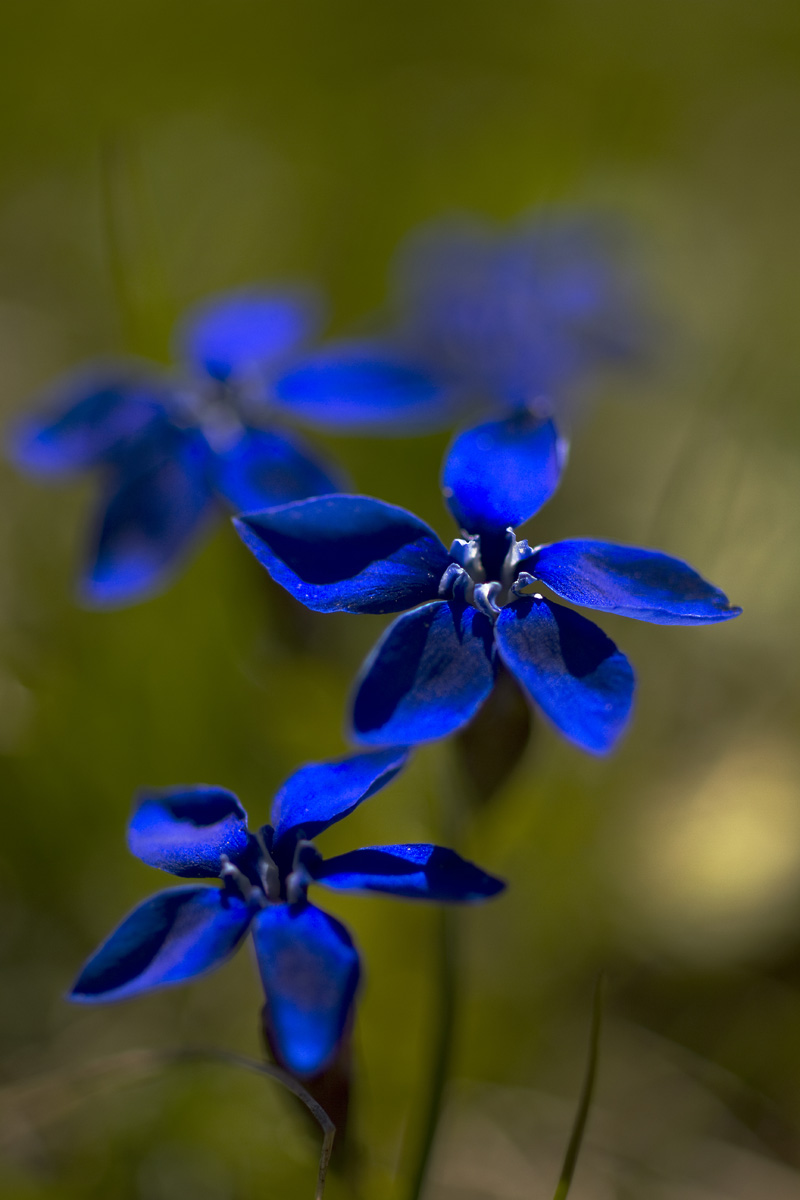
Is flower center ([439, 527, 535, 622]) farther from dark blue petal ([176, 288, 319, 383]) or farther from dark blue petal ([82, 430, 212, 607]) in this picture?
dark blue petal ([176, 288, 319, 383])

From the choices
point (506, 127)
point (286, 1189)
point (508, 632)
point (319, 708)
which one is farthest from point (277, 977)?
point (506, 127)

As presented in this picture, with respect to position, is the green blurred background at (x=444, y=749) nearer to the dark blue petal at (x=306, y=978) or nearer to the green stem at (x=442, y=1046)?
the green stem at (x=442, y=1046)

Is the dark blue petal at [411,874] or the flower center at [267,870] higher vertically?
the dark blue petal at [411,874]

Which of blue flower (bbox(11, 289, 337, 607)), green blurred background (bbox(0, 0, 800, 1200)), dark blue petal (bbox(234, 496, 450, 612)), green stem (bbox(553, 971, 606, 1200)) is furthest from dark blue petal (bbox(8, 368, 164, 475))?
green stem (bbox(553, 971, 606, 1200))

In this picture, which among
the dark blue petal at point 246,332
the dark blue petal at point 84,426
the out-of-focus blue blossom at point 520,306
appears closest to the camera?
the dark blue petal at point 84,426

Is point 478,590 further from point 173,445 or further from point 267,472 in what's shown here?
point 173,445

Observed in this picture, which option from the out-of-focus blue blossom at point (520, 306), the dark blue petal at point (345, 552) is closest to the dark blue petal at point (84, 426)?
the out-of-focus blue blossom at point (520, 306)

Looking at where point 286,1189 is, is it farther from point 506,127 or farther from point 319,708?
point 506,127
